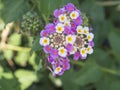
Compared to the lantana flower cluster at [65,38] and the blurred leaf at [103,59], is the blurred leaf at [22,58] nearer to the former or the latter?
the blurred leaf at [103,59]

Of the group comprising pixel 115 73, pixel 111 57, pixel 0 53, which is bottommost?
pixel 115 73

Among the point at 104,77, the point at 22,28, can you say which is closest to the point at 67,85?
the point at 104,77

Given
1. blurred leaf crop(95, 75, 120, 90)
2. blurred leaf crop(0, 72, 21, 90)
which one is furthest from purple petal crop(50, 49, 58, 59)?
blurred leaf crop(95, 75, 120, 90)

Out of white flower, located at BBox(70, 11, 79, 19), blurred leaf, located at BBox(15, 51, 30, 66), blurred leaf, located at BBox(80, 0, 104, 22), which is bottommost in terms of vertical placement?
white flower, located at BBox(70, 11, 79, 19)

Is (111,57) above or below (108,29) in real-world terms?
below

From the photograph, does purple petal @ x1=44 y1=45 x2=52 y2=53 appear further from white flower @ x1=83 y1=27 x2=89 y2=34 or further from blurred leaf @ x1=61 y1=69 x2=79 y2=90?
blurred leaf @ x1=61 y1=69 x2=79 y2=90

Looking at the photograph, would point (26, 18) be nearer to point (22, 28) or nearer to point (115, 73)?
point (22, 28)

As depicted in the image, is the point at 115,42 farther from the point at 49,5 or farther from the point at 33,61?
the point at 49,5
